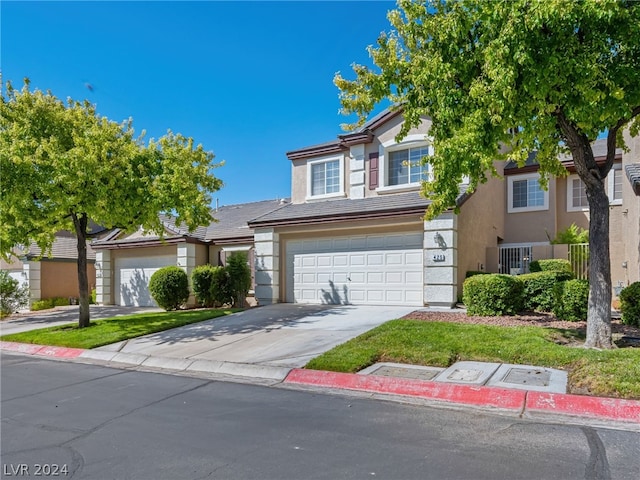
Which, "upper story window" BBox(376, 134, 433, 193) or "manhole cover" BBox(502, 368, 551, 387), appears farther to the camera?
"upper story window" BBox(376, 134, 433, 193)

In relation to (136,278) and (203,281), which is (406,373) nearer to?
(203,281)

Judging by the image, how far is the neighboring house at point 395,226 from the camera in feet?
46.7

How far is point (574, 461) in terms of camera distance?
427 centimetres

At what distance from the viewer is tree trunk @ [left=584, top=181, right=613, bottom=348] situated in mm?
8156

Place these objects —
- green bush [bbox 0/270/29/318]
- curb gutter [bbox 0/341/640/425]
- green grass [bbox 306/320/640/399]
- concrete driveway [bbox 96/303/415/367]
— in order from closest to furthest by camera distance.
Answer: curb gutter [bbox 0/341/640/425] → green grass [bbox 306/320/640/399] → concrete driveway [bbox 96/303/415/367] → green bush [bbox 0/270/29/318]

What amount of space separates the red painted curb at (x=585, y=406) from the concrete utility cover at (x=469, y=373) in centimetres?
91

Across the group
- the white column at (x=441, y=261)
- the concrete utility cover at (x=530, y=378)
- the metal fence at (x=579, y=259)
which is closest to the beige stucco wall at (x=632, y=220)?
the metal fence at (x=579, y=259)

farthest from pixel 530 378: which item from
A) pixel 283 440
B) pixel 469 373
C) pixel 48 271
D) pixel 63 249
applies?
pixel 63 249

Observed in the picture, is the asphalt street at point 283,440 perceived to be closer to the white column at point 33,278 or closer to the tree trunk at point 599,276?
the tree trunk at point 599,276

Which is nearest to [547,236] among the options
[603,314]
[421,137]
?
[421,137]

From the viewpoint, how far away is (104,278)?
72.8 feet

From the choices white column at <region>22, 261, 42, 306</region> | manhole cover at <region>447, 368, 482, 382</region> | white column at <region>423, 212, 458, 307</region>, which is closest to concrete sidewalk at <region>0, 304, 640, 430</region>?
manhole cover at <region>447, 368, 482, 382</region>

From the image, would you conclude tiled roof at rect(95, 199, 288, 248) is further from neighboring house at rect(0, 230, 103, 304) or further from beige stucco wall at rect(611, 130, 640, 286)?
beige stucco wall at rect(611, 130, 640, 286)

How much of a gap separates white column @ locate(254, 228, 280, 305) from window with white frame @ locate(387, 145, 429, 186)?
5.06 meters
